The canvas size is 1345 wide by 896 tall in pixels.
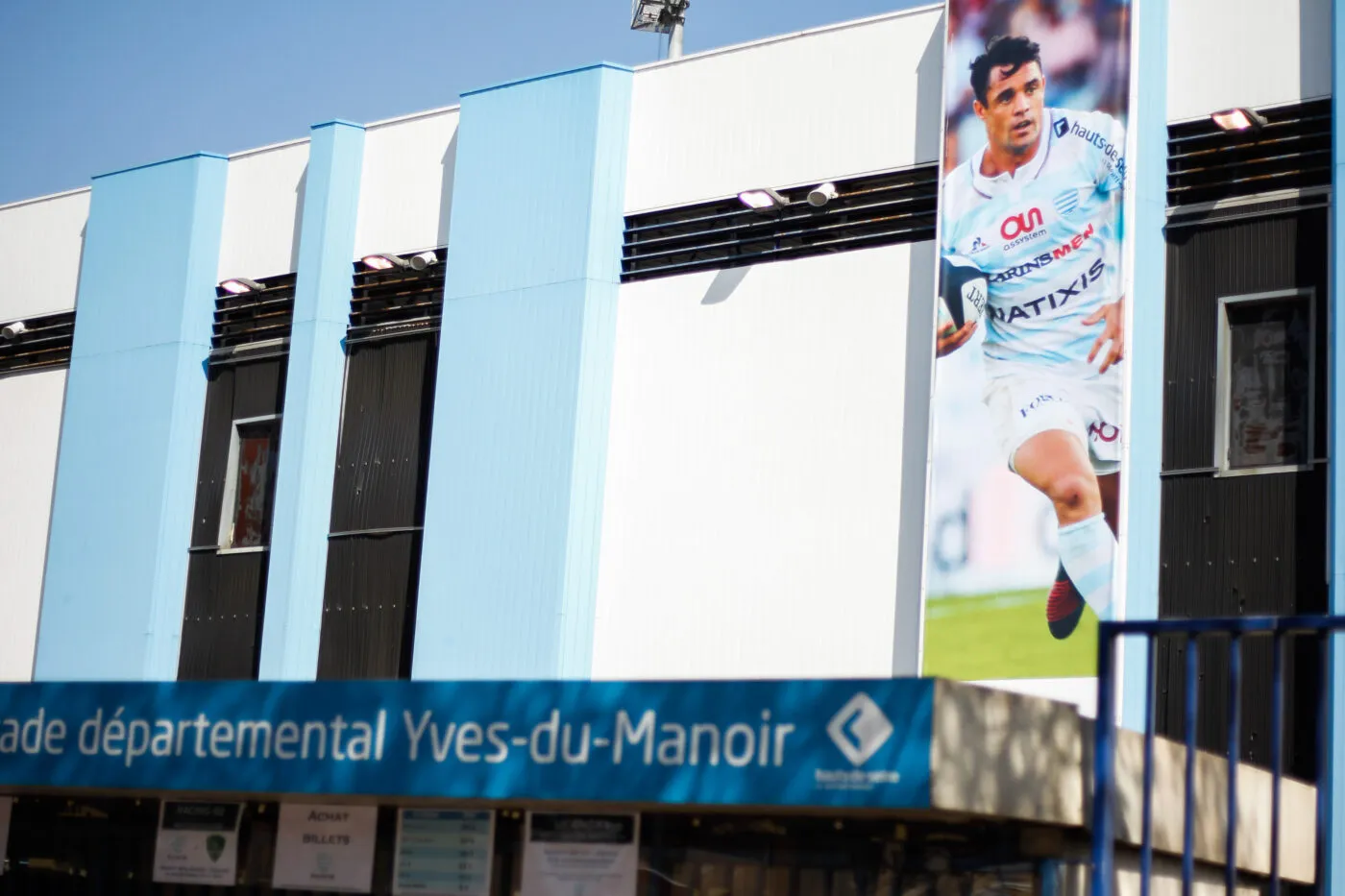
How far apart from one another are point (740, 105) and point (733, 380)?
10.1 feet

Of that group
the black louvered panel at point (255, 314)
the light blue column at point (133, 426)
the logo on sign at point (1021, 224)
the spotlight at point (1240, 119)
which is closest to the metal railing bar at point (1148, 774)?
the spotlight at point (1240, 119)

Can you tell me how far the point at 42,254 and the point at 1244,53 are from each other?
53.9 feet

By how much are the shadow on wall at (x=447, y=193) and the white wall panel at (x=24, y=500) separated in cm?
633

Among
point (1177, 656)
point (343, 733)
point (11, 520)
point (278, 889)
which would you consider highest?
point (11, 520)

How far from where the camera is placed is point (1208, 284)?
57.1 ft

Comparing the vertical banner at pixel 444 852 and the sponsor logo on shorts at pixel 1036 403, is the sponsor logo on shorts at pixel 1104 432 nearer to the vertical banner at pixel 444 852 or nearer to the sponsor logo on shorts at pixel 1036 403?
the sponsor logo on shorts at pixel 1036 403

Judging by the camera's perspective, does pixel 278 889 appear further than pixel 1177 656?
No

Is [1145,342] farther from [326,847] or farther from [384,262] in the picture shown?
[384,262]

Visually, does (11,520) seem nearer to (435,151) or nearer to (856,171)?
(435,151)

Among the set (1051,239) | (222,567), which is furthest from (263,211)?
(1051,239)

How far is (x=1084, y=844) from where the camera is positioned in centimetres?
1032

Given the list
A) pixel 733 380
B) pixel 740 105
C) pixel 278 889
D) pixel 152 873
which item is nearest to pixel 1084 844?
pixel 278 889

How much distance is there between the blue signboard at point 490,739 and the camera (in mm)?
9859

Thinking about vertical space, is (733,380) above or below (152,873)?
above
